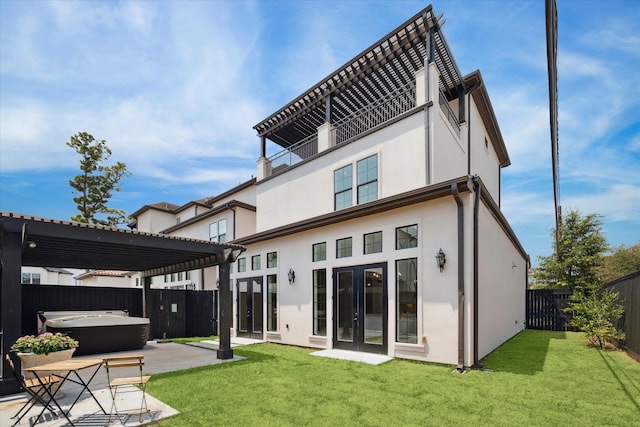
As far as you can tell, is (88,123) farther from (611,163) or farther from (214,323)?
(611,163)

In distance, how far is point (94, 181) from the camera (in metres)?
A: 26.2

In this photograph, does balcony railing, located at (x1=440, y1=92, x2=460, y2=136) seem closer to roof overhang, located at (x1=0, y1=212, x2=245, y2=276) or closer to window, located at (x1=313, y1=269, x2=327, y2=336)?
window, located at (x1=313, y1=269, x2=327, y2=336)

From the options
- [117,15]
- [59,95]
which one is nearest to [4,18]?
[117,15]

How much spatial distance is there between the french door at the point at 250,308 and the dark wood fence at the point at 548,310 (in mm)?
12392

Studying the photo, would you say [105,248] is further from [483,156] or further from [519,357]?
[483,156]

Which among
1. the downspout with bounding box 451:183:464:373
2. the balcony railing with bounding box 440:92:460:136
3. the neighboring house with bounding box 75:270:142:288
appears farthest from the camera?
the neighboring house with bounding box 75:270:142:288

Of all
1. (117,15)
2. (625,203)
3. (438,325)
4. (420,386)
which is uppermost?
(117,15)

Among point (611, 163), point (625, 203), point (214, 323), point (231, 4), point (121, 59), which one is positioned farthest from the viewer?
point (214, 323)

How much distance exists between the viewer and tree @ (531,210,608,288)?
61.8 feet

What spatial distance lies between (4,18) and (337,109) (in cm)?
983

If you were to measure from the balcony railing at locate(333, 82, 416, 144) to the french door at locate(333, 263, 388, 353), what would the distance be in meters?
5.22

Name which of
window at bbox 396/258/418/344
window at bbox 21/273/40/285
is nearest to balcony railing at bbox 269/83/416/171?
window at bbox 396/258/418/344

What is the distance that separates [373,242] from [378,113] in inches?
197

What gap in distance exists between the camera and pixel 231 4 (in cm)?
750
